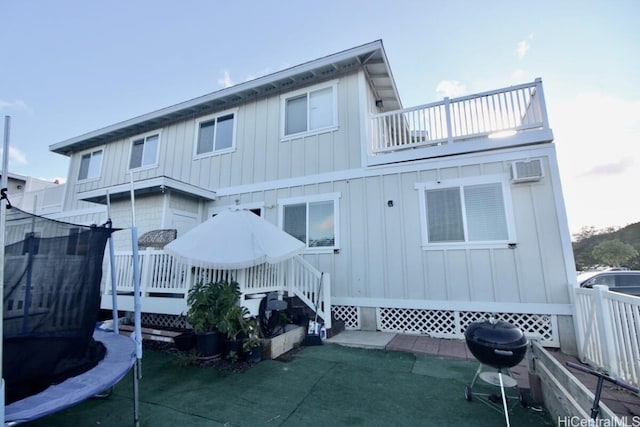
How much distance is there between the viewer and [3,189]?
1.69 metres

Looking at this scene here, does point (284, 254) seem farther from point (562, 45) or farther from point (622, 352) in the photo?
point (562, 45)

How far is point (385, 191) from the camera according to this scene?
6.41 meters

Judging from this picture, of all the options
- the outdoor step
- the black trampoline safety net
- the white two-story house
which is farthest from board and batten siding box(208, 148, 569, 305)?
the black trampoline safety net

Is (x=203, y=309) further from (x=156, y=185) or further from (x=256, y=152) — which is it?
(x=256, y=152)

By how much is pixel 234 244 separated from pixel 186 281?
4.57 feet

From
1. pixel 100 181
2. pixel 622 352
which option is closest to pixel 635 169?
pixel 622 352

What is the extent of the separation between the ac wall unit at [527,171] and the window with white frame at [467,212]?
0.92 feet

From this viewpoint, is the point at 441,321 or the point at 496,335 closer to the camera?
the point at 496,335

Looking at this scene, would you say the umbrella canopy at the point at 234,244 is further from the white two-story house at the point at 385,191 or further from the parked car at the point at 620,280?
the parked car at the point at 620,280

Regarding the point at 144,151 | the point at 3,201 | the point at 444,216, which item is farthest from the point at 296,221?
the point at 144,151

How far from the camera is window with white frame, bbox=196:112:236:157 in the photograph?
8.53 m

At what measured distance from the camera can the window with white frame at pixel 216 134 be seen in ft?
28.0

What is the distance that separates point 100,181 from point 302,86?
8.08 m

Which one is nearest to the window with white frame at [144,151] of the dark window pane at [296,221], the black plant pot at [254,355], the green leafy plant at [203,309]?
the dark window pane at [296,221]
